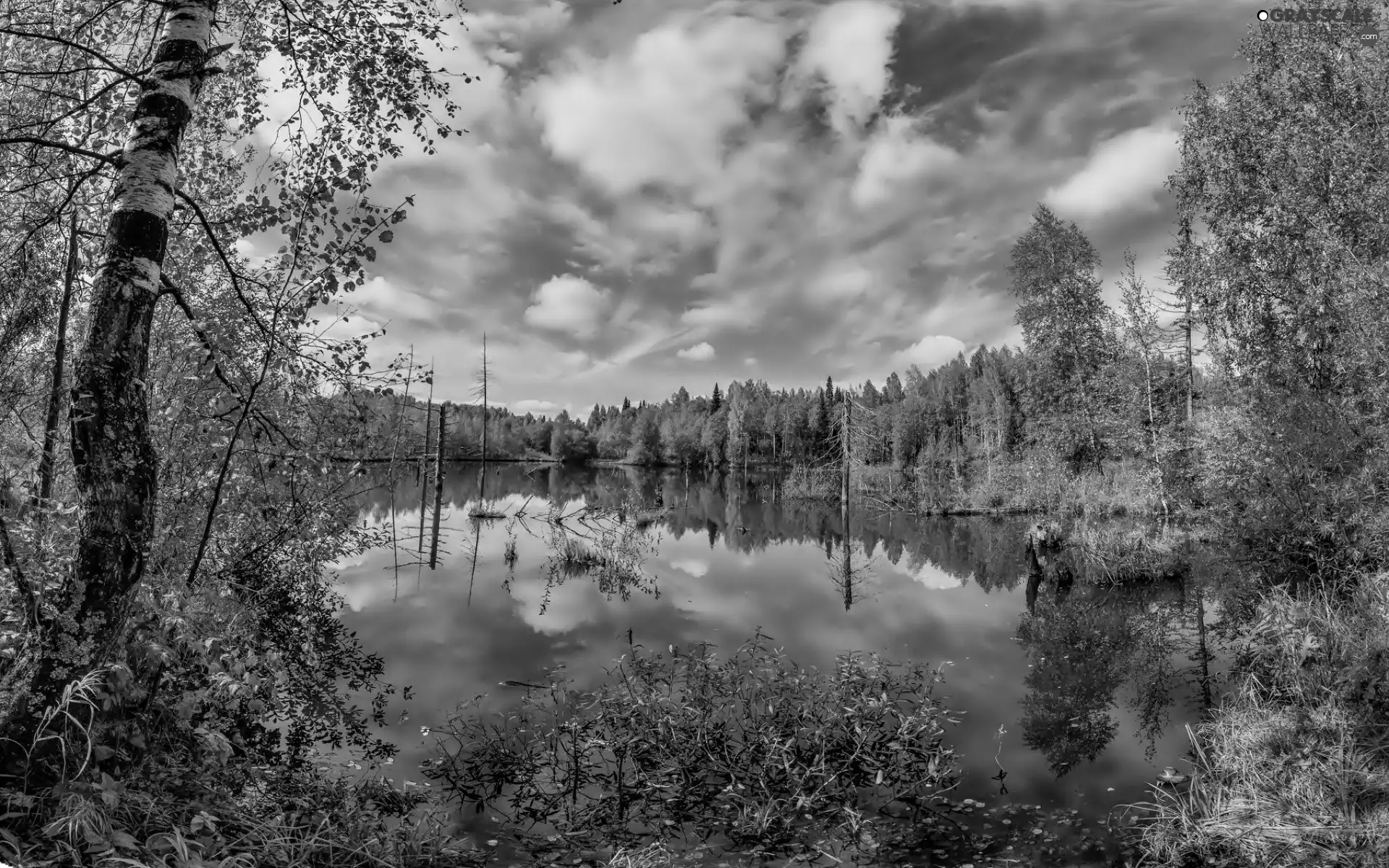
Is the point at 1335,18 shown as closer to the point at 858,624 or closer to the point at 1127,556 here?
the point at 1127,556

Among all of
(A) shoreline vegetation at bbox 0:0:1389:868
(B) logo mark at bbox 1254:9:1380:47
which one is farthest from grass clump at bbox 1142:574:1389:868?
(B) logo mark at bbox 1254:9:1380:47

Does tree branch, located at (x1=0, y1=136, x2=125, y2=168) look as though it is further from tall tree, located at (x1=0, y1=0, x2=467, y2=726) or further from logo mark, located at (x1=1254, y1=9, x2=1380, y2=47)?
logo mark, located at (x1=1254, y1=9, x2=1380, y2=47)

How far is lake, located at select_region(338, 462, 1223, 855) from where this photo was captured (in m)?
8.69

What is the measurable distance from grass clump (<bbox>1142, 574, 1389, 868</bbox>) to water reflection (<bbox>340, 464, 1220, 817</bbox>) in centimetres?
108

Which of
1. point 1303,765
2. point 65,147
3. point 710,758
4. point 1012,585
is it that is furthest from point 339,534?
point 1012,585

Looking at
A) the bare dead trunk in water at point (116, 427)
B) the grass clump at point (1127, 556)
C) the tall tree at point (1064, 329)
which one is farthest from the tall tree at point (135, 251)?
the tall tree at point (1064, 329)

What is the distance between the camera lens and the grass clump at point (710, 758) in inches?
259

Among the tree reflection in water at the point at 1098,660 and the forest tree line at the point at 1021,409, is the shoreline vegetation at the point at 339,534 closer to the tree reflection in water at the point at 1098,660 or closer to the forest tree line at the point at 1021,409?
the tree reflection in water at the point at 1098,660

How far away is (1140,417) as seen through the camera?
26844 mm

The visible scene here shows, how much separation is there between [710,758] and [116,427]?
6.93 metres

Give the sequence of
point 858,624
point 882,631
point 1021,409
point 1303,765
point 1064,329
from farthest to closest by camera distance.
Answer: point 1021,409 → point 1064,329 → point 858,624 → point 882,631 → point 1303,765

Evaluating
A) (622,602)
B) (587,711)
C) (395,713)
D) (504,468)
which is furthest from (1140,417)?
(504,468)

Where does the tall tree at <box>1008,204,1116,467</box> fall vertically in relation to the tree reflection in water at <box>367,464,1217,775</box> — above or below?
above

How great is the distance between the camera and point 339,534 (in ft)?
40.9
